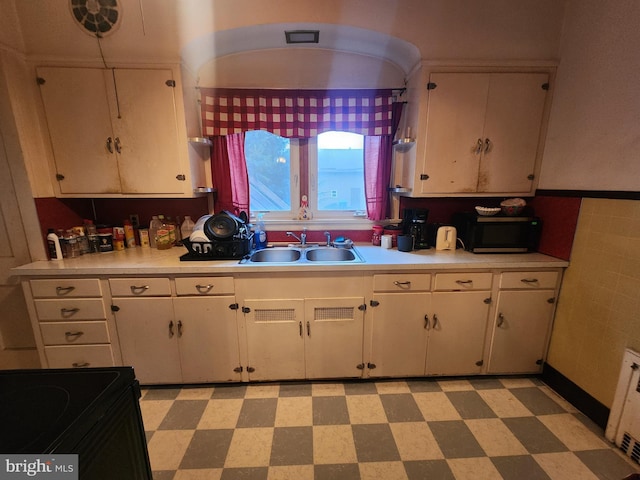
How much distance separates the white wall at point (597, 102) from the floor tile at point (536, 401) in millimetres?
1421

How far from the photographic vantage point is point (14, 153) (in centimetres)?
179

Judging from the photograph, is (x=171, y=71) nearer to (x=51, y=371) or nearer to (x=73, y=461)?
(x=51, y=371)

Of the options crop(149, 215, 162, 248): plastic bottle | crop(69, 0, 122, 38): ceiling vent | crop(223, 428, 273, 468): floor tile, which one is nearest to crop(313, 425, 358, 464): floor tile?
crop(223, 428, 273, 468): floor tile

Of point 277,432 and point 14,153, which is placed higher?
point 14,153

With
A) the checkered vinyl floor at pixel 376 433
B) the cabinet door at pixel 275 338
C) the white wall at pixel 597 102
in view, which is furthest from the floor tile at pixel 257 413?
the white wall at pixel 597 102

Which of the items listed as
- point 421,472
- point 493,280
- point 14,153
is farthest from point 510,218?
point 14,153

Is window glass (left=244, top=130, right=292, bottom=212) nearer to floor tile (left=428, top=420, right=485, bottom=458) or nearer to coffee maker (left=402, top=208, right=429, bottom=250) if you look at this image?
coffee maker (left=402, top=208, right=429, bottom=250)

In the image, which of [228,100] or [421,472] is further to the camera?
[228,100]

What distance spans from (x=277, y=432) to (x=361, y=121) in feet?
7.52

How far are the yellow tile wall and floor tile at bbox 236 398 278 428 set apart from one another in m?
2.00

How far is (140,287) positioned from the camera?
1.81m

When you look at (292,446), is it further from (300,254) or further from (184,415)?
(300,254)

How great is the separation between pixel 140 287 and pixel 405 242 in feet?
6.16

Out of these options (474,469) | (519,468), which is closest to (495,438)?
(519,468)
